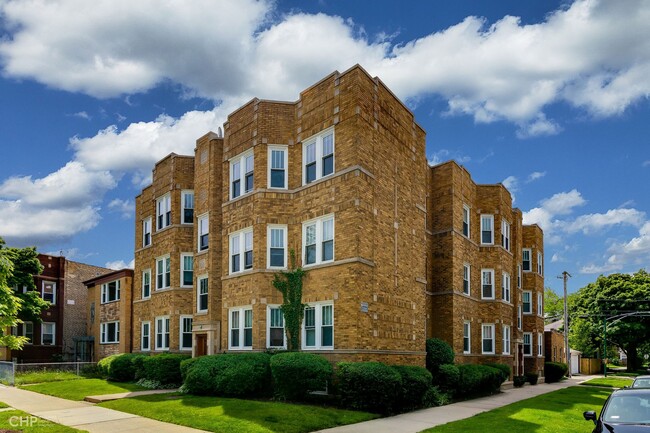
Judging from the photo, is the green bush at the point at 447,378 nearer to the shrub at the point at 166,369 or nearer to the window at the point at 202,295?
the window at the point at 202,295

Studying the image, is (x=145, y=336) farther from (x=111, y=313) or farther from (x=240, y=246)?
(x=240, y=246)

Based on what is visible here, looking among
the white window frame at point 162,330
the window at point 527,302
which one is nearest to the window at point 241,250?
the white window frame at point 162,330

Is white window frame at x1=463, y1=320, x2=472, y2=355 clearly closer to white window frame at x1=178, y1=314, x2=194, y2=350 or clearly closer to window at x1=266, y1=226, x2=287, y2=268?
window at x1=266, y1=226, x2=287, y2=268

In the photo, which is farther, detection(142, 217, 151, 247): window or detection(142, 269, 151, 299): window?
detection(142, 217, 151, 247): window

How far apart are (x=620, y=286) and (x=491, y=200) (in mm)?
39390

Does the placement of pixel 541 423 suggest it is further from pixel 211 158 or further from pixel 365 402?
pixel 211 158

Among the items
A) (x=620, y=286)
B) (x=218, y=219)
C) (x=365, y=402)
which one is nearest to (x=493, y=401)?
(x=365, y=402)

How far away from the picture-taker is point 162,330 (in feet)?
101

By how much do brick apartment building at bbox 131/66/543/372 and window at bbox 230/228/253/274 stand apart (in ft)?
0.18

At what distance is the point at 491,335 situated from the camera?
34125 mm

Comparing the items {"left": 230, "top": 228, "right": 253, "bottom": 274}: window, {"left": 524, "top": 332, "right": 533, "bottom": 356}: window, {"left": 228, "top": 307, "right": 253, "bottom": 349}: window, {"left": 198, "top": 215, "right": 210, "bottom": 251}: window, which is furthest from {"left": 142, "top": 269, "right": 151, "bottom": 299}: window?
{"left": 524, "top": 332, "right": 533, "bottom": 356}: window

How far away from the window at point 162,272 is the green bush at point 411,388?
14798 millimetres

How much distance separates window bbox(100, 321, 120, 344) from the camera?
3762 cm

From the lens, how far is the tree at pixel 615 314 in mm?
62031
